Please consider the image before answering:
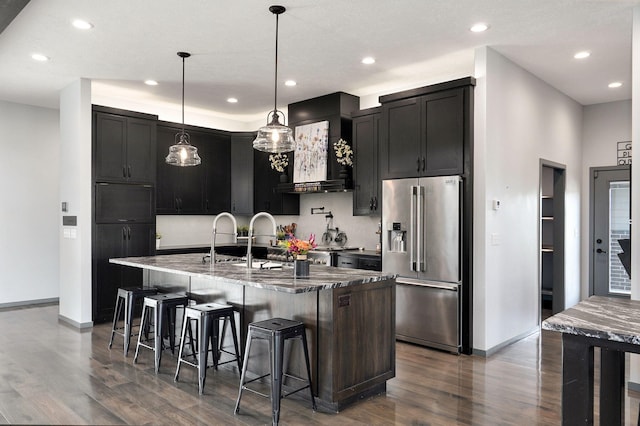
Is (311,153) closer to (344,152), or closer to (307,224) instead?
(344,152)

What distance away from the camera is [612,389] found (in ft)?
8.13

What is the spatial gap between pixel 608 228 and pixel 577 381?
18.4ft

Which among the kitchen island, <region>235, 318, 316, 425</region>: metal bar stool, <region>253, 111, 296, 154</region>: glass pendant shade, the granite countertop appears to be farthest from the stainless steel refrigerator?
the granite countertop

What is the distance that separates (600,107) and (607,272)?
8.03 feet

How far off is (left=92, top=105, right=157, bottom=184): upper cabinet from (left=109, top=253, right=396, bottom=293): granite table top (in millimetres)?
1697

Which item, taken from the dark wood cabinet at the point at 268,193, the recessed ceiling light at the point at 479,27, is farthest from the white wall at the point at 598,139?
the dark wood cabinet at the point at 268,193

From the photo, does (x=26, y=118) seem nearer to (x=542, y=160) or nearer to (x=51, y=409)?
(x=51, y=409)

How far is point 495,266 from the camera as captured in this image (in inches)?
186

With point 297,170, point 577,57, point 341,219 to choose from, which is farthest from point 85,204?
point 577,57

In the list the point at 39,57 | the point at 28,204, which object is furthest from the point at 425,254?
the point at 28,204

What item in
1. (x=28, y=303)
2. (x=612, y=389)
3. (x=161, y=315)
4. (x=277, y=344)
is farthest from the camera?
(x=28, y=303)

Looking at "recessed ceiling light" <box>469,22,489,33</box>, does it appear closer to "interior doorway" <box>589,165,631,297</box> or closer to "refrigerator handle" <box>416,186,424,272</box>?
"refrigerator handle" <box>416,186,424,272</box>

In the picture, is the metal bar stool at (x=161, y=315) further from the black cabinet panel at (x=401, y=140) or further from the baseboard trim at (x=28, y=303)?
the baseboard trim at (x=28, y=303)

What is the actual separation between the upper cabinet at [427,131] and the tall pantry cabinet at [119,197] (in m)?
3.21
